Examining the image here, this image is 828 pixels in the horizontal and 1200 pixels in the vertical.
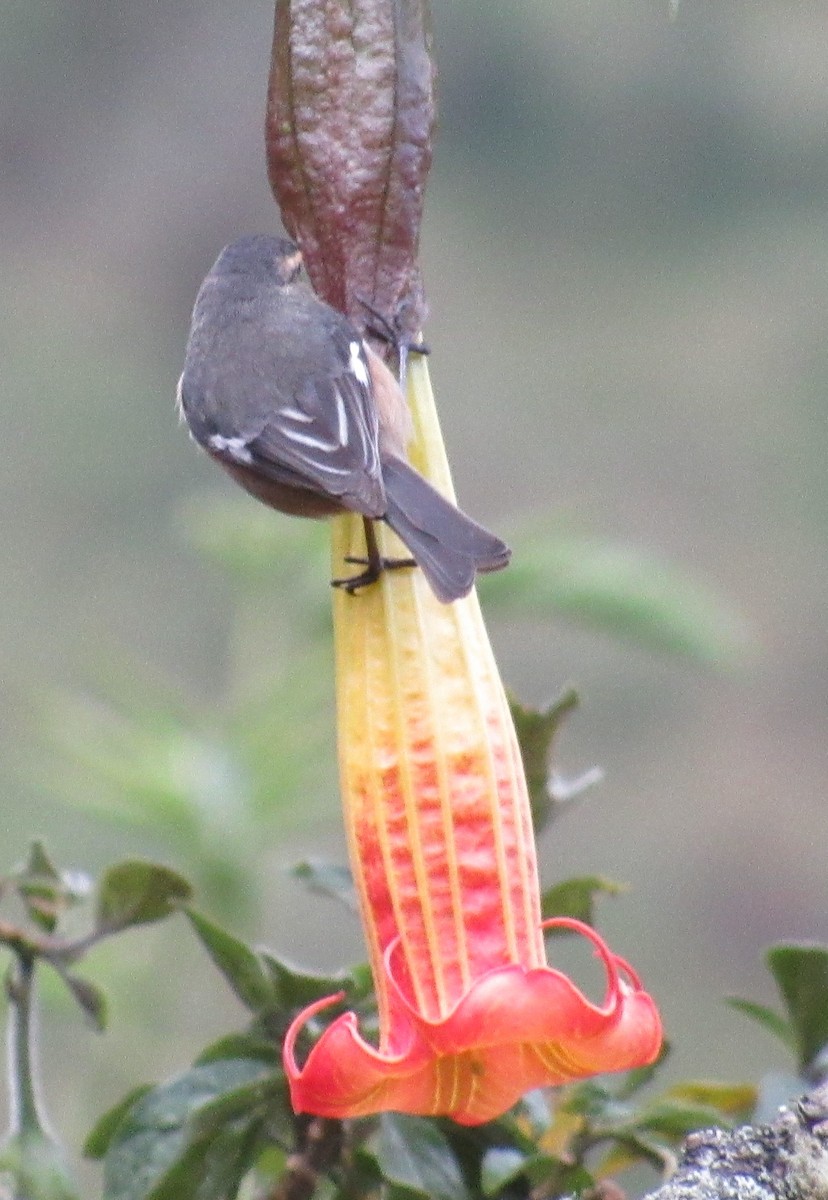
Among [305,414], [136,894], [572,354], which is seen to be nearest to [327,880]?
[136,894]

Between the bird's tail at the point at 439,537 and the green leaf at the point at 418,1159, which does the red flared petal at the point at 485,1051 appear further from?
the bird's tail at the point at 439,537

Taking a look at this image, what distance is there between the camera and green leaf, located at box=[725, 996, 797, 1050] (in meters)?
1.68

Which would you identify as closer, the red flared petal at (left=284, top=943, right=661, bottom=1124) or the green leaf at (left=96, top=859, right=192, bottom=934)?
the red flared petal at (left=284, top=943, right=661, bottom=1124)

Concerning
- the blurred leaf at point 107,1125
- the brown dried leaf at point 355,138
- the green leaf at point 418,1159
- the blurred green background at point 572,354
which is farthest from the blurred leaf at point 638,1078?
the blurred green background at point 572,354

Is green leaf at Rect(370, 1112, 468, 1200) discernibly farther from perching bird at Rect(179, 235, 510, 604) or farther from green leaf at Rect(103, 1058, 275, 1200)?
perching bird at Rect(179, 235, 510, 604)

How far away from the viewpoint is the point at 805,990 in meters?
1.64

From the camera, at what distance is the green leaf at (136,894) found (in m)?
1.70

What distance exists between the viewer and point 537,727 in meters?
1.76

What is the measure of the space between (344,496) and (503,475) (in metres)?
5.89

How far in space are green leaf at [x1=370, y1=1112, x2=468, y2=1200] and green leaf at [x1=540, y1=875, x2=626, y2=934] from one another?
223 millimetres

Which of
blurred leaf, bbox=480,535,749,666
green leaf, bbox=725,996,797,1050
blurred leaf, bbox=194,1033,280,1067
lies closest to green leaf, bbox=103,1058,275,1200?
blurred leaf, bbox=194,1033,280,1067

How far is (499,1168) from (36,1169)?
1.30 feet

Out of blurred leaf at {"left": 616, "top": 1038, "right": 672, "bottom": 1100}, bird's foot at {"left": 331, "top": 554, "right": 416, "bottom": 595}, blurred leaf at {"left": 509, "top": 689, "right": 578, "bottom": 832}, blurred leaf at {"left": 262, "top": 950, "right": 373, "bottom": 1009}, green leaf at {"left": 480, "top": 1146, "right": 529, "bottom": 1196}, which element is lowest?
blurred leaf at {"left": 616, "top": 1038, "right": 672, "bottom": 1100}

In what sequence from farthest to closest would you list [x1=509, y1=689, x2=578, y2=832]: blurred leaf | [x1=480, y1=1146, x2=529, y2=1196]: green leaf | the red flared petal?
[x1=509, y1=689, x2=578, y2=832]: blurred leaf < [x1=480, y1=1146, x2=529, y2=1196]: green leaf < the red flared petal
